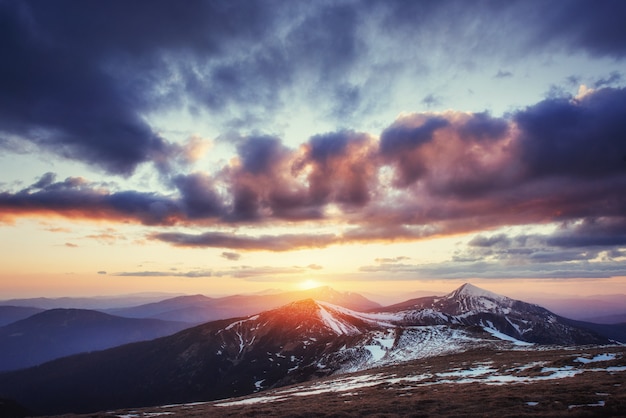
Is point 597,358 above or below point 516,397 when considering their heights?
below

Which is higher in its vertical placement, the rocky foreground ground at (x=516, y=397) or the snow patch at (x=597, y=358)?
the rocky foreground ground at (x=516, y=397)

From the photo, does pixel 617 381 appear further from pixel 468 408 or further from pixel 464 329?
pixel 464 329

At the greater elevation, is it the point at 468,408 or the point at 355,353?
the point at 468,408

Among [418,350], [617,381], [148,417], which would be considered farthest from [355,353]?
[617,381]

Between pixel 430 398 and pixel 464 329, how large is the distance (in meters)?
126

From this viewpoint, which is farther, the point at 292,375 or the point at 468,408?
the point at 292,375

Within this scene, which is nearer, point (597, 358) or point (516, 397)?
point (516, 397)

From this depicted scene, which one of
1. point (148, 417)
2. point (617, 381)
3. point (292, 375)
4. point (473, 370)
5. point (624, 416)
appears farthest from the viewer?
point (292, 375)

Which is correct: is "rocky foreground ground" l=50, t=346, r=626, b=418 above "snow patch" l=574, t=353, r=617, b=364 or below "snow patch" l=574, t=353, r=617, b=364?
above

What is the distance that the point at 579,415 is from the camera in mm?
17766

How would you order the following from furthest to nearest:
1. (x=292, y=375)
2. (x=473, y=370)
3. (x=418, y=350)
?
1. (x=292, y=375)
2. (x=418, y=350)
3. (x=473, y=370)

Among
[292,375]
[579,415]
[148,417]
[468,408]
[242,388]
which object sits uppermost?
[579,415]

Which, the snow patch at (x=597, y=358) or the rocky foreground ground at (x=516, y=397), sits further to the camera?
the snow patch at (x=597, y=358)

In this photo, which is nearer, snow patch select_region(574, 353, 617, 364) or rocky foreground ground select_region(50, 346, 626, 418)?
rocky foreground ground select_region(50, 346, 626, 418)
